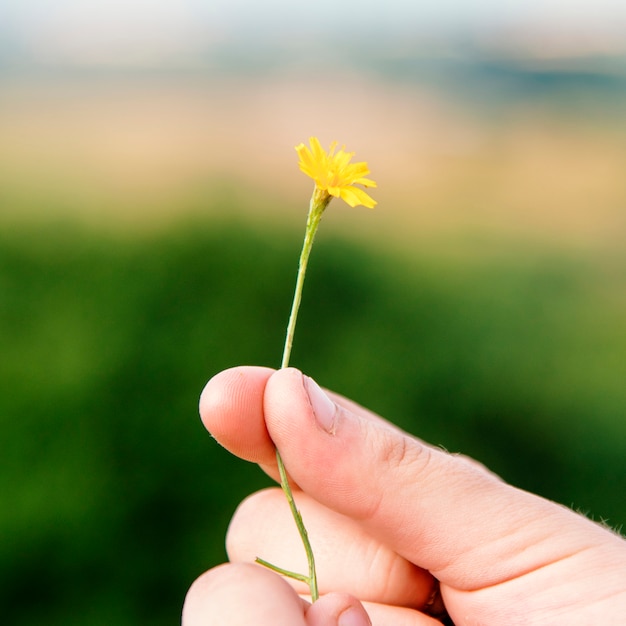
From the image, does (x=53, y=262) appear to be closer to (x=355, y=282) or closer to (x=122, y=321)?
(x=122, y=321)

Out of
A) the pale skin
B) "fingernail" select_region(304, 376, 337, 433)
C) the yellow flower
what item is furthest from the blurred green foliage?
the yellow flower

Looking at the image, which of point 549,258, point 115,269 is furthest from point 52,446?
point 549,258

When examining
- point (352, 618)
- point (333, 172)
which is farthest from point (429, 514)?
point (333, 172)

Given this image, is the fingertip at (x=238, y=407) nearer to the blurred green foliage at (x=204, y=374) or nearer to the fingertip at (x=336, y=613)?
the fingertip at (x=336, y=613)

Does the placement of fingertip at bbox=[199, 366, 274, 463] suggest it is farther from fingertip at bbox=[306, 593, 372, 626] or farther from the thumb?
fingertip at bbox=[306, 593, 372, 626]

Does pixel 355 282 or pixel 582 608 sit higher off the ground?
pixel 355 282

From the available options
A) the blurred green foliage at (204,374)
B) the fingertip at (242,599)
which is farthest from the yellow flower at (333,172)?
the blurred green foliage at (204,374)

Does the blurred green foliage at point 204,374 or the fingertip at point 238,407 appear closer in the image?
the fingertip at point 238,407
